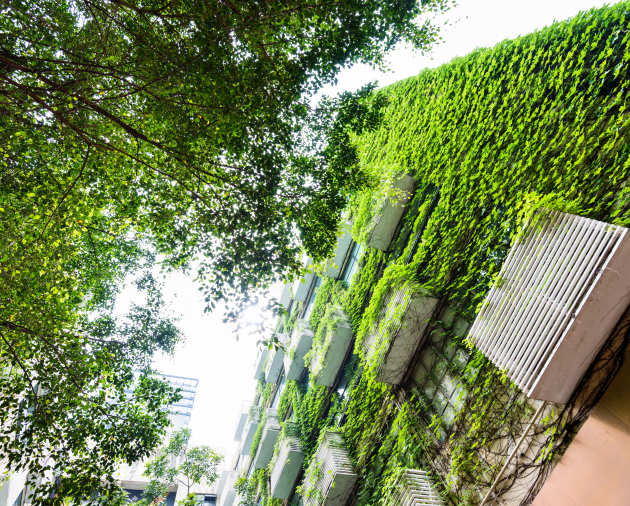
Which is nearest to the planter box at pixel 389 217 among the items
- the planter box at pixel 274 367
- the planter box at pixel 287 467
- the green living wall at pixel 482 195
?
the green living wall at pixel 482 195

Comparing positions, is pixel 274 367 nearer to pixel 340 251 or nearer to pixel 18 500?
pixel 340 251

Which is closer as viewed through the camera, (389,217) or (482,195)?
(482,195)

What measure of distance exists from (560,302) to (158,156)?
631cm

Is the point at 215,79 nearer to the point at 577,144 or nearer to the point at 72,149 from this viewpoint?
the point at 72,149

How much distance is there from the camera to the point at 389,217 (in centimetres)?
662

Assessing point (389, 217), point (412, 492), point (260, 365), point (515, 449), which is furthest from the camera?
point (260, 365)

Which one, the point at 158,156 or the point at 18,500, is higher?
the point at 158,156

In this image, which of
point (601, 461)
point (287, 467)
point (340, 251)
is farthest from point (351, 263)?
point (601, 461)

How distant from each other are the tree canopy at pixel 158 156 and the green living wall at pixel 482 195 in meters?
1.58

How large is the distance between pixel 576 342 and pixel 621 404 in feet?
1.79

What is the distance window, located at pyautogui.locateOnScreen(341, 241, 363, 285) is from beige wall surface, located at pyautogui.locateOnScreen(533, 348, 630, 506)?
6.31 meters

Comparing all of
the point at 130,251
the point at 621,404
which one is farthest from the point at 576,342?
the point at 130,251

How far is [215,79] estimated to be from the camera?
461 cm

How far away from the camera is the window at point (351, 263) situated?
8981 millimetres
